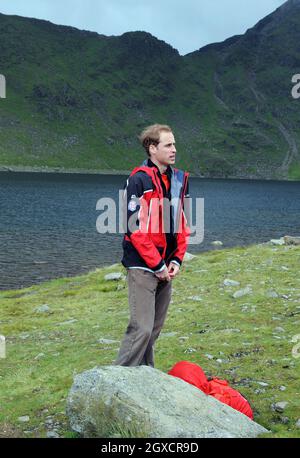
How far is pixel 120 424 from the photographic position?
6.78m

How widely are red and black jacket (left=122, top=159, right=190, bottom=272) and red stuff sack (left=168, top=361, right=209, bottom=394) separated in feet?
6.58

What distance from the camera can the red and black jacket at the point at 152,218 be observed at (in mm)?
7766

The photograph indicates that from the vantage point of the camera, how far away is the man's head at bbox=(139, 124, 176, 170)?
806 centimetres

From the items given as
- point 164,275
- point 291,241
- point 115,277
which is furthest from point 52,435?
point 291,241

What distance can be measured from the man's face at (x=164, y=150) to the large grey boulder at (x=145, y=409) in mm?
3461

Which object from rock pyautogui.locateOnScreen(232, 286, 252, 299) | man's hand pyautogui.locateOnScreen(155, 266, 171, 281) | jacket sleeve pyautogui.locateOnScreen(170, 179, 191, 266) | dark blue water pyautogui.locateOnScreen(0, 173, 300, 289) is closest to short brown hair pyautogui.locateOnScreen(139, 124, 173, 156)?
jacket sleeve pyautogui.locateOnScreen(170, 179, 191, 266)

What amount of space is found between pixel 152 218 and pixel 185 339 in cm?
555

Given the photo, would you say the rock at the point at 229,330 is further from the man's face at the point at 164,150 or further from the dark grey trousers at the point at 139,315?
the man's face at the point at 164,150

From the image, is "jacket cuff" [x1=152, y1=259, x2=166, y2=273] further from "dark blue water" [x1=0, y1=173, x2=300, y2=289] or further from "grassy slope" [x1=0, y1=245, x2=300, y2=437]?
"dark blue water" [x1=0, y1=173, x2=300, y2=289]

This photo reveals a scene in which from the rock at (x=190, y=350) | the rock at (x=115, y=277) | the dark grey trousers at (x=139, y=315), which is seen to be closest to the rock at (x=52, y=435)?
the dark grey trousers at (x=139, y=315)

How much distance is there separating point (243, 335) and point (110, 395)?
6.22m

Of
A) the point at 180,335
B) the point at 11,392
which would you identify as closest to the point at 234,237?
the point at 180,335

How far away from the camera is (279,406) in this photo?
27.9ft

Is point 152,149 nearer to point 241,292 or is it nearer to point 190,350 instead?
point 190,350
